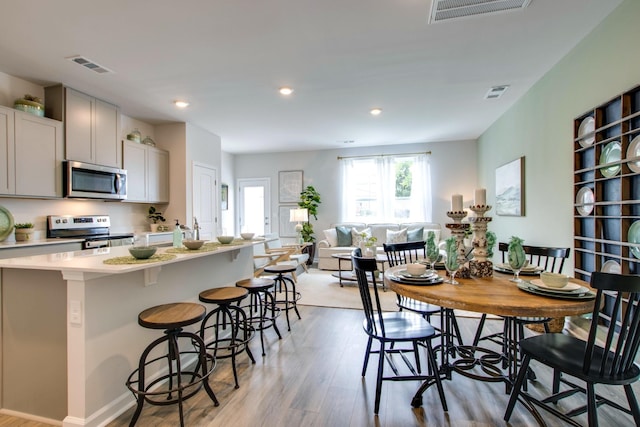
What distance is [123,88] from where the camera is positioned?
142 inches

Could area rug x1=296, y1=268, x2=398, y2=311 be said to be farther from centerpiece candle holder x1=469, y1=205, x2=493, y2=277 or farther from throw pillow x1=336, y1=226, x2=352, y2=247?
centerpiece candle holder x1=469, y1=205, x2=493, y2=277

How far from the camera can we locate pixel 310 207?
6.96 metres

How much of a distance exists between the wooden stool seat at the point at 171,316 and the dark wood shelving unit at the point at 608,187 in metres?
2.92

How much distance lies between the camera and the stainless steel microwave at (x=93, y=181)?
349 centimetres

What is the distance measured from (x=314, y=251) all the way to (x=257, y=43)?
5.06m

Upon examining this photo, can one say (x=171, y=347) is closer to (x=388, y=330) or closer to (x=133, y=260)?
(x=133, y=260)

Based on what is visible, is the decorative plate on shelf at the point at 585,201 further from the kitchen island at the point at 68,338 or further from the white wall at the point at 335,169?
the white wall at the point at 335,169

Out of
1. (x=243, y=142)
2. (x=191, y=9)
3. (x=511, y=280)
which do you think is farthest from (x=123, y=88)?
(x=511, y=280)

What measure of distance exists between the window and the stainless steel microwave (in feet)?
14.6

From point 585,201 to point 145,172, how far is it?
544 cm

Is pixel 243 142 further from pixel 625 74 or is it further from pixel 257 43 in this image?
pixel 625 74

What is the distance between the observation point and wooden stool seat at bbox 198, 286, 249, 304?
7.27 feet

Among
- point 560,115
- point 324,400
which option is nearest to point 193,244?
point 324,400

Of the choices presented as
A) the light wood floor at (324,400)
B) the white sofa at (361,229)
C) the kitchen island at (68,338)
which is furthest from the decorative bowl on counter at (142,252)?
the white sofa at (361,229)
